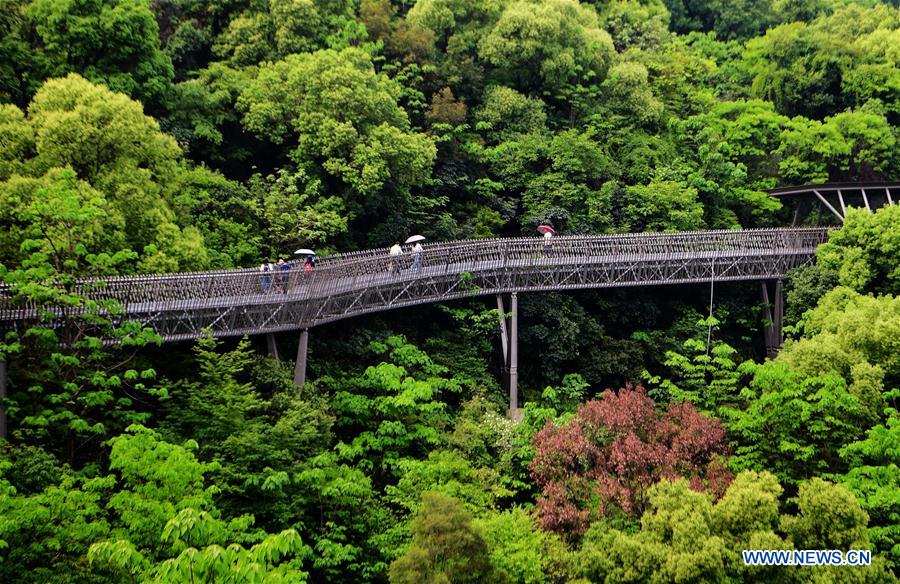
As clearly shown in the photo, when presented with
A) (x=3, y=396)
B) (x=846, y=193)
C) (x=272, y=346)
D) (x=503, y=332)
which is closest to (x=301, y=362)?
(x=272, y=346)

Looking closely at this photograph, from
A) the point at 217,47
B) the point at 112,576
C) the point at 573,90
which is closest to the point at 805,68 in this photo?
the point at 573,90

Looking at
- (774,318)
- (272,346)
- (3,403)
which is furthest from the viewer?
(774,318)

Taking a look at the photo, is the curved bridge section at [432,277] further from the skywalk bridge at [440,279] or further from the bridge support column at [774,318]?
the bridge support column at [774,318]

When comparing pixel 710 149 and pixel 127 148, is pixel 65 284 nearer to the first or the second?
pixel 127 148

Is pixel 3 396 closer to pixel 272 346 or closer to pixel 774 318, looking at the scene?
pixel 272 346

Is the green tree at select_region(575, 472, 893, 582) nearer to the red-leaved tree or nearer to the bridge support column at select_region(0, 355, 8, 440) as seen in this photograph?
the red-leaved tree

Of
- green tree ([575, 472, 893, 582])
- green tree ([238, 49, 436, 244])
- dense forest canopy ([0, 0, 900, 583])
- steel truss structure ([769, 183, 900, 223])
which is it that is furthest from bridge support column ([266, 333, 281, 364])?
steel truss structure ([769, 183, 900, 223])
